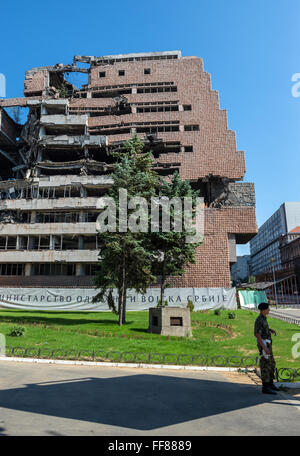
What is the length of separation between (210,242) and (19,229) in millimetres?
28595

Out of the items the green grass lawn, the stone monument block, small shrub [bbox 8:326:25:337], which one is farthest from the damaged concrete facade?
small shrub [bbox 8:326:25:337]

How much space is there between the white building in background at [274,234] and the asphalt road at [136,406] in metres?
109

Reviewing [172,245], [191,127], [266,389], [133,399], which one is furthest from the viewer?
[191,127]

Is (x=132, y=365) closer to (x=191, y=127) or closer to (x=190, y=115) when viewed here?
(x=191, y=127)

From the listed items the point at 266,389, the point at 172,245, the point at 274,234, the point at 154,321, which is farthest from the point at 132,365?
the point at 274,234

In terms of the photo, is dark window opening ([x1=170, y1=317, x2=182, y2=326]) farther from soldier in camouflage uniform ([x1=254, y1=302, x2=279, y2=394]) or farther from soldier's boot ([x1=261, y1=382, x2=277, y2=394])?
soldier's boot ([x1=261, y1=382, x2=277, y2=394])

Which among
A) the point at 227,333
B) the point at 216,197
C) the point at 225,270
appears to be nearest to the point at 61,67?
the point at 216,197

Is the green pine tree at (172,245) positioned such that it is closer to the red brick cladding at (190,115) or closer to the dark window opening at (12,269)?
the red brick cladding at (190,115)

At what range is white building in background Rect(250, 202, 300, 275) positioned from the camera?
405ft

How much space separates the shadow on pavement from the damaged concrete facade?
3477 centimetres

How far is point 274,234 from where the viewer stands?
138 m

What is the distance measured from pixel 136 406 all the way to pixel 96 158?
53993 millimetres

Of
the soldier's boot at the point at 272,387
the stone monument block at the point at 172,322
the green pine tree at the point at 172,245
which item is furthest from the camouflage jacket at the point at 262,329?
the green pine tree at the point at 172,245

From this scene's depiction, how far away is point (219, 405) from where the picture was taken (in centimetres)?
562
